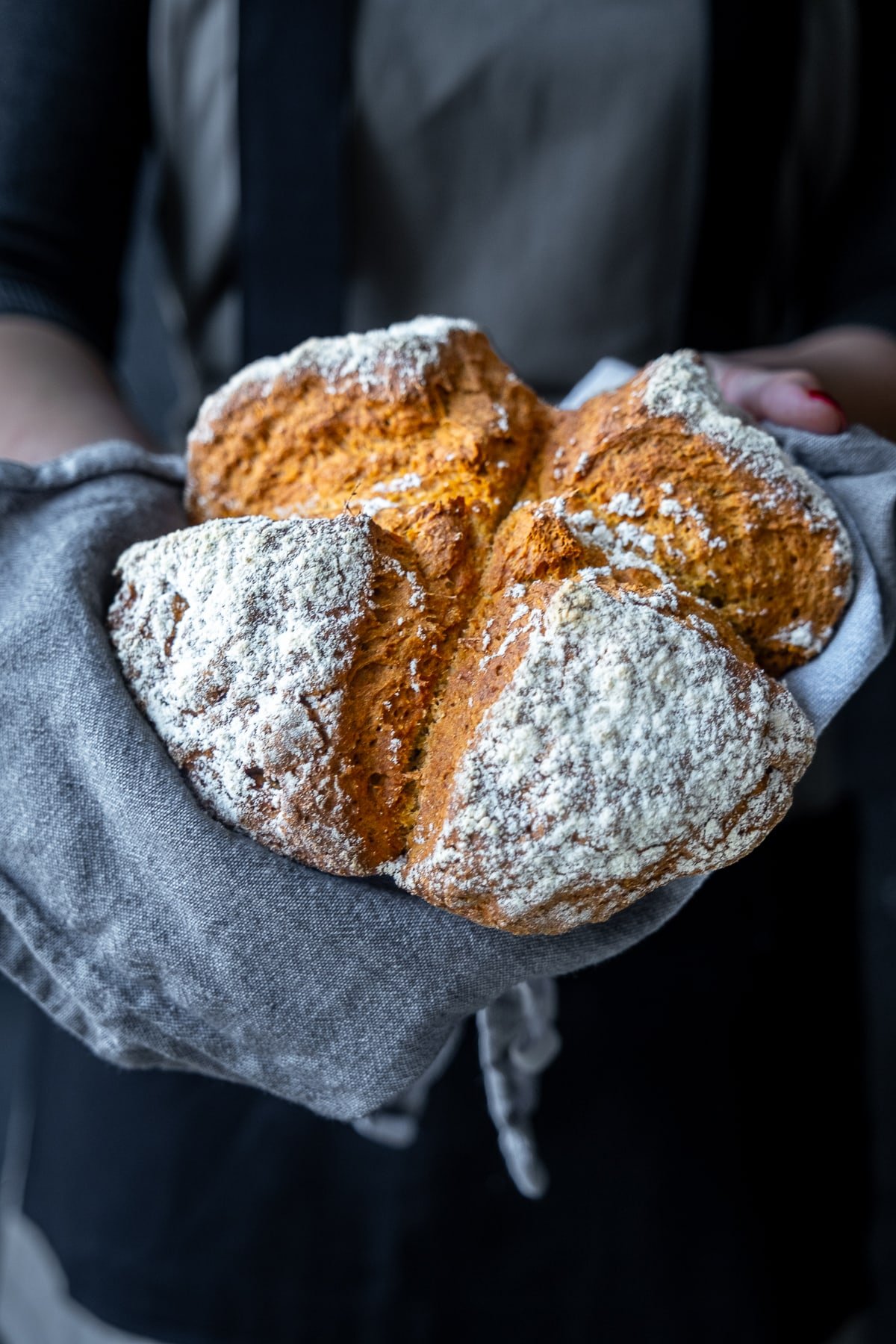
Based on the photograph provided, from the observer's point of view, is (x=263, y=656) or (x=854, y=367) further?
(x=854, y=367)

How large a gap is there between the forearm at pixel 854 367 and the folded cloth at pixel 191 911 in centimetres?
39

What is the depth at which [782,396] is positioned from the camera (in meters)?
0.93

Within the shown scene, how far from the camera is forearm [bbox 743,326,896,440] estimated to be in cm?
112

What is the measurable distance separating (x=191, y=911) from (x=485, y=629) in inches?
11.3

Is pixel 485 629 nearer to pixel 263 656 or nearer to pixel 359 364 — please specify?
pixel 263 656

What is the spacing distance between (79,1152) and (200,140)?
1440 millimetres

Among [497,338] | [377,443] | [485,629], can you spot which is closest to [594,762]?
[485,629]

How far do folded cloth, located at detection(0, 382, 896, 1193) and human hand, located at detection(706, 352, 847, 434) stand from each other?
157 mm

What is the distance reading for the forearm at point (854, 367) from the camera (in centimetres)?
112

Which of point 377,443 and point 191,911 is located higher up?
point 377,443

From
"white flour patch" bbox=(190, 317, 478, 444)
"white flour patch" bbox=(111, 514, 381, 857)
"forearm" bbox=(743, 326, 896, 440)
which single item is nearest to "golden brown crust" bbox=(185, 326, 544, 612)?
"white flour patch" bbox=(190, 317, 478, 444)

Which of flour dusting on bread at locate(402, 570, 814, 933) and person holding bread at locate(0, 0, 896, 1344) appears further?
person holding bread at locate(0, 0, 896, 1344)

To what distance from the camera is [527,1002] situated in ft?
3.06

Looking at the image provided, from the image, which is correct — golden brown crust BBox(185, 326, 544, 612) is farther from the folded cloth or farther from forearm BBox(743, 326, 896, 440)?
forearm BBox(743, 326, 896, 440)
